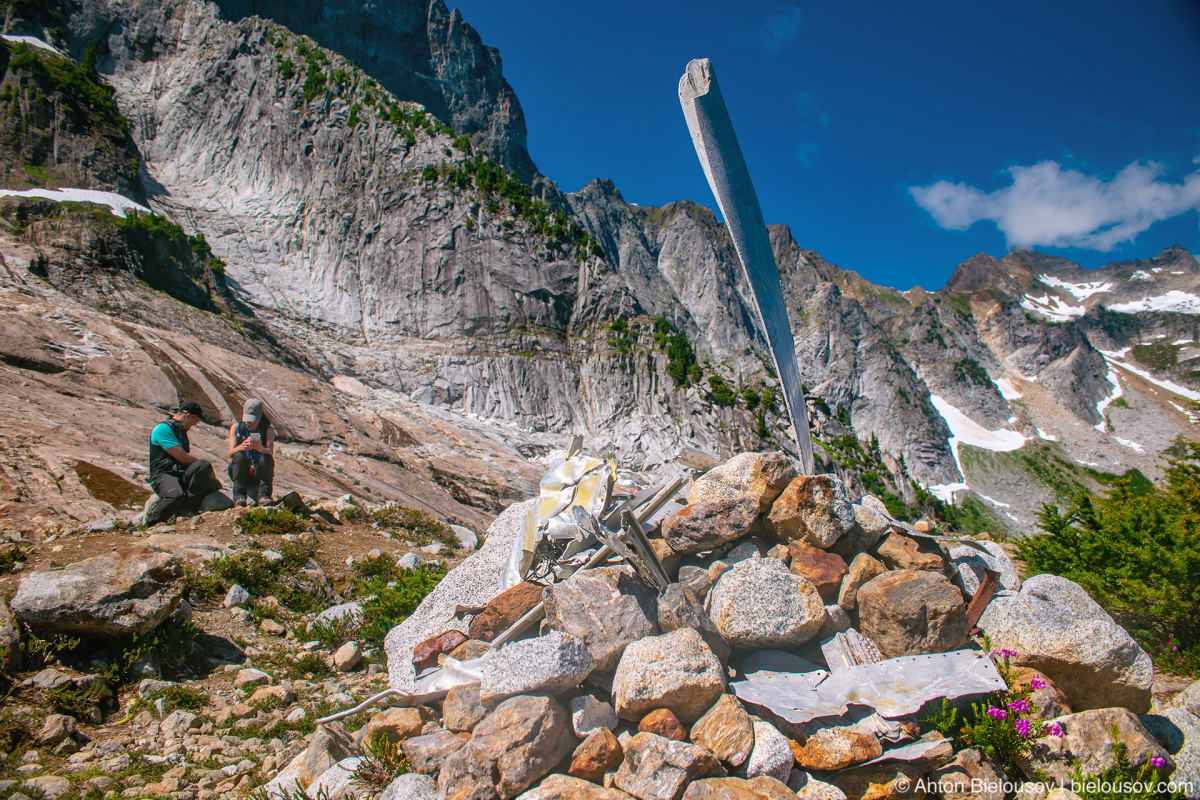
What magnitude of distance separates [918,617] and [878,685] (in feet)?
2.10

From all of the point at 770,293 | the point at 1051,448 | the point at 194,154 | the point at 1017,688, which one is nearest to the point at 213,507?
the point at 770,293

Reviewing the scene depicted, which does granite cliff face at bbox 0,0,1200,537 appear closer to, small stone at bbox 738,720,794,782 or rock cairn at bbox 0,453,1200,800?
rock cairn at bbox 0,453,1200,800

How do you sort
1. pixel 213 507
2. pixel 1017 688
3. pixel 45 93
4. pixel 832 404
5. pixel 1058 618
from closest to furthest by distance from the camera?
1. pixel 1017 688
2. pixel 1058 618
3. pixel 213 507
4. pixel 45 93
5. pixel 832 404

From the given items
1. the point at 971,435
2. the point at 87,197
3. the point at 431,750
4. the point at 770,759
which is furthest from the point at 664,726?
the point at 971,435

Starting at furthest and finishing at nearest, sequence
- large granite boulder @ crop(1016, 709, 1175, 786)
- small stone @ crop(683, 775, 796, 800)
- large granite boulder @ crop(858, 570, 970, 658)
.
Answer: large granite boulder @ crop(858, 570, 970, 658) → large granite boulder @ crop(1016, 709, 1175, 786) → small stone @ crop(683, 775, 796, 800)

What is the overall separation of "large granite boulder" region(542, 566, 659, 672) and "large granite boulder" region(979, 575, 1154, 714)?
2869 mm

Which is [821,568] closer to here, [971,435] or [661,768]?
[661,768]

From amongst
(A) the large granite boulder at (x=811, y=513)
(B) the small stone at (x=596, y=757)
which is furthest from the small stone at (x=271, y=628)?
(A) the large granite boulder at (x=811, y=513)

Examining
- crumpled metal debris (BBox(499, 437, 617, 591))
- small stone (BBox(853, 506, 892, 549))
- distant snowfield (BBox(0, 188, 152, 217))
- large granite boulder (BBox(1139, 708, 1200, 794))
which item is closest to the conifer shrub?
large granite boulder (BBox(1139, 708, 1200, 794))

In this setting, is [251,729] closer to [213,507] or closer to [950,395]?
[213,507]

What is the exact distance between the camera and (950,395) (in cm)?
14838

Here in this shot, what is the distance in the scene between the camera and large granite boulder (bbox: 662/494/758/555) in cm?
486

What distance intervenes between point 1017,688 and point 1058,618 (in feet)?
2.35

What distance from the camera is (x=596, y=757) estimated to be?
334cm
